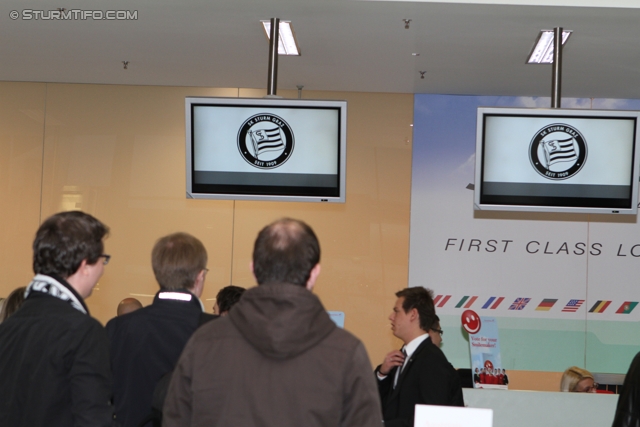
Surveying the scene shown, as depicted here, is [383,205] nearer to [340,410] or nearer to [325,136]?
[325,136]

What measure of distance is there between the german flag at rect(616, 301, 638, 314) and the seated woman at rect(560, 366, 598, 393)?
97cm

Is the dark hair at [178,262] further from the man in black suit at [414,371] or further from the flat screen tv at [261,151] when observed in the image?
the man in black suit at [414,371]

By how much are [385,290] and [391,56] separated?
1.97 metres

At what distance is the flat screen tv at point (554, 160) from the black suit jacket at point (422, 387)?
0.93 m

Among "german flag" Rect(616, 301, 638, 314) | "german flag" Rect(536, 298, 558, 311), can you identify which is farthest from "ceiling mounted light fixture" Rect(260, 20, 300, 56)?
"german flag" Rect(616, 301, 638, 314)

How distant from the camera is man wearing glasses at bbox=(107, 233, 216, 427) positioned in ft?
8.82

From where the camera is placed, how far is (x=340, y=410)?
67.9 inches

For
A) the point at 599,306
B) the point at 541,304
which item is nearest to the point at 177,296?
the point at 541,304

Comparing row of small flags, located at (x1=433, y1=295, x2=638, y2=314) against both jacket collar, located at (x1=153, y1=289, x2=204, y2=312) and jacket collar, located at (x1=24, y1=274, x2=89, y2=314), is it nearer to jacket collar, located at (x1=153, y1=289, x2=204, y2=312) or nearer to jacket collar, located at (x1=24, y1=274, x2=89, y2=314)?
jacket collar, located at (x1=153, y1=289, x2=204, y2=312)

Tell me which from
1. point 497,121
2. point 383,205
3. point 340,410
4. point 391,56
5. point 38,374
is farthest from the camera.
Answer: point 383,205

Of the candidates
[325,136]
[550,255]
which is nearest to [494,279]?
[550,255]

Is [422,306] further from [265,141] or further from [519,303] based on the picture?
[519,303]

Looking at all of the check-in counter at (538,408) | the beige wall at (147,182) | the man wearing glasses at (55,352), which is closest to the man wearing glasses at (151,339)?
the man wearing glasses at (55,352)

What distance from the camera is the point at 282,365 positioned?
172cm
